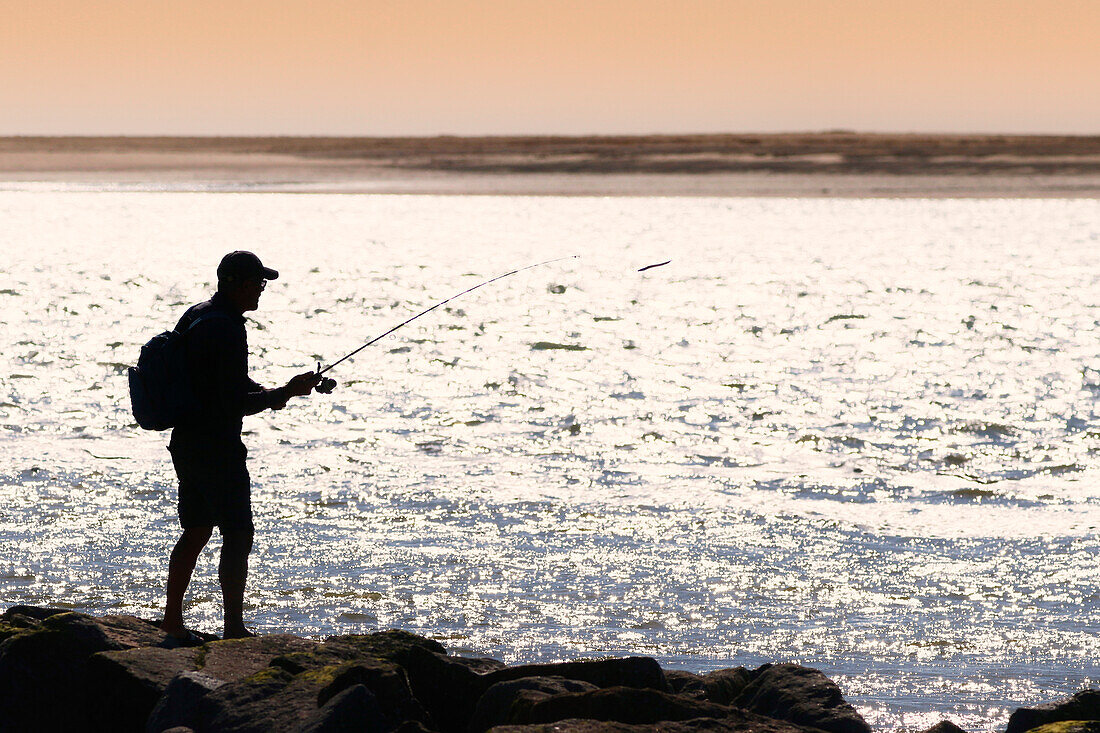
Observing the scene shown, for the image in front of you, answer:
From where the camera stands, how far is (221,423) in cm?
596

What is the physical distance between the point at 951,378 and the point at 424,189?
56666 mm

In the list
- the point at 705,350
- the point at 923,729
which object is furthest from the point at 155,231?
the point at 923,729

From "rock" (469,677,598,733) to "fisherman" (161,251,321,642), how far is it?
126 centimetres

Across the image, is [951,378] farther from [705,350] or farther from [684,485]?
[684,485]

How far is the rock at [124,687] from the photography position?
550 cm

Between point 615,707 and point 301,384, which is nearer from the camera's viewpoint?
point 615,707

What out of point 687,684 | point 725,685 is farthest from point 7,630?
point 725,685

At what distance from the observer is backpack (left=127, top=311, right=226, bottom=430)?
230 inches

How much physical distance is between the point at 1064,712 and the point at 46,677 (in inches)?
148

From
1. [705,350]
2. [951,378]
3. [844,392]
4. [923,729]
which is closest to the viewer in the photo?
[923,729]

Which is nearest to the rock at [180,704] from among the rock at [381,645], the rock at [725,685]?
the rock at [381,645]

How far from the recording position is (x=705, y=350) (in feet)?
59.0

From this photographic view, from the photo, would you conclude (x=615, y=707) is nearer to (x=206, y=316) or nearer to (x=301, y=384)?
(x=301, y=384)

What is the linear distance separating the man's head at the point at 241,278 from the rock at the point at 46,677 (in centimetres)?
142
